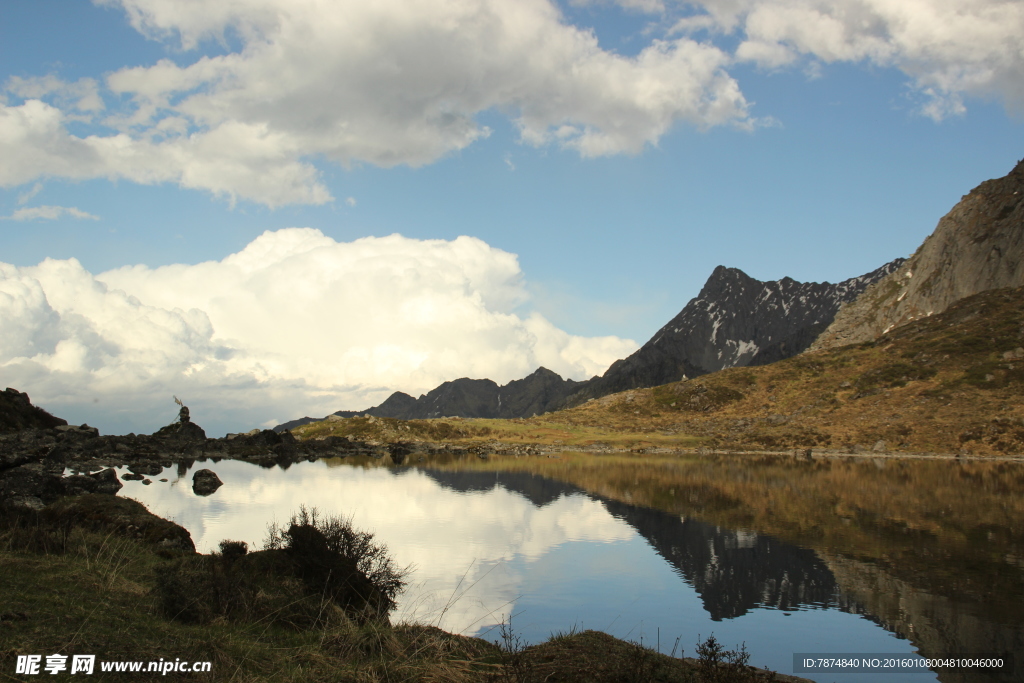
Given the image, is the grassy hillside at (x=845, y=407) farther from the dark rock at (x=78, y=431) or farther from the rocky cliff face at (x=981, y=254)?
the dark rock at (x=78, y=431)

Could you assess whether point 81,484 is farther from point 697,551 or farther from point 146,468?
point 146,468

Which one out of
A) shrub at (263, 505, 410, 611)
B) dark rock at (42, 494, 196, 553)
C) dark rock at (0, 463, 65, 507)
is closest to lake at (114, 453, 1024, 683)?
shrub at (263, 505, 410, 611)

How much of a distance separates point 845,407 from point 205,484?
128 metres

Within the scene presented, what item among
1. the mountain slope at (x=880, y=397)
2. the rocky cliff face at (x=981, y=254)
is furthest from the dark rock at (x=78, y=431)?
the rocky cliff face at (x=981, y=254)

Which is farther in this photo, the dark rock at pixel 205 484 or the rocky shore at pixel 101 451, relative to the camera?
the dark rock at pixel 205 484

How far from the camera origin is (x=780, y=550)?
3291cm

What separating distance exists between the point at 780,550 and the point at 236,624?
2889 cm

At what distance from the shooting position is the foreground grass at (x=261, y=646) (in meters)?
9.74

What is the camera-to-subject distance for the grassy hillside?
109 meters

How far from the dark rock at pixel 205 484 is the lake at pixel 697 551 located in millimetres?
1172

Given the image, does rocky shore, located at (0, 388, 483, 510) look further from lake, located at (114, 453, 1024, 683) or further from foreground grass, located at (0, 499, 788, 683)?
foreground grass, located at (0, 499, 788, 683)

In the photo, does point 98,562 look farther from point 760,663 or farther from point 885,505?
point 885,505

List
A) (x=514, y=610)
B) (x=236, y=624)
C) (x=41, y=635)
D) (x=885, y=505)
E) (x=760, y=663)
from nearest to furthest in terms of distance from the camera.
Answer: (x=41, y=635), (x=236, y=624), (x=760, y=663), (x=514, y=610), (x=885, y=505)

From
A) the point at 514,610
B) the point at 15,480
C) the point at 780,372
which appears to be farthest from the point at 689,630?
the point at 780,372
